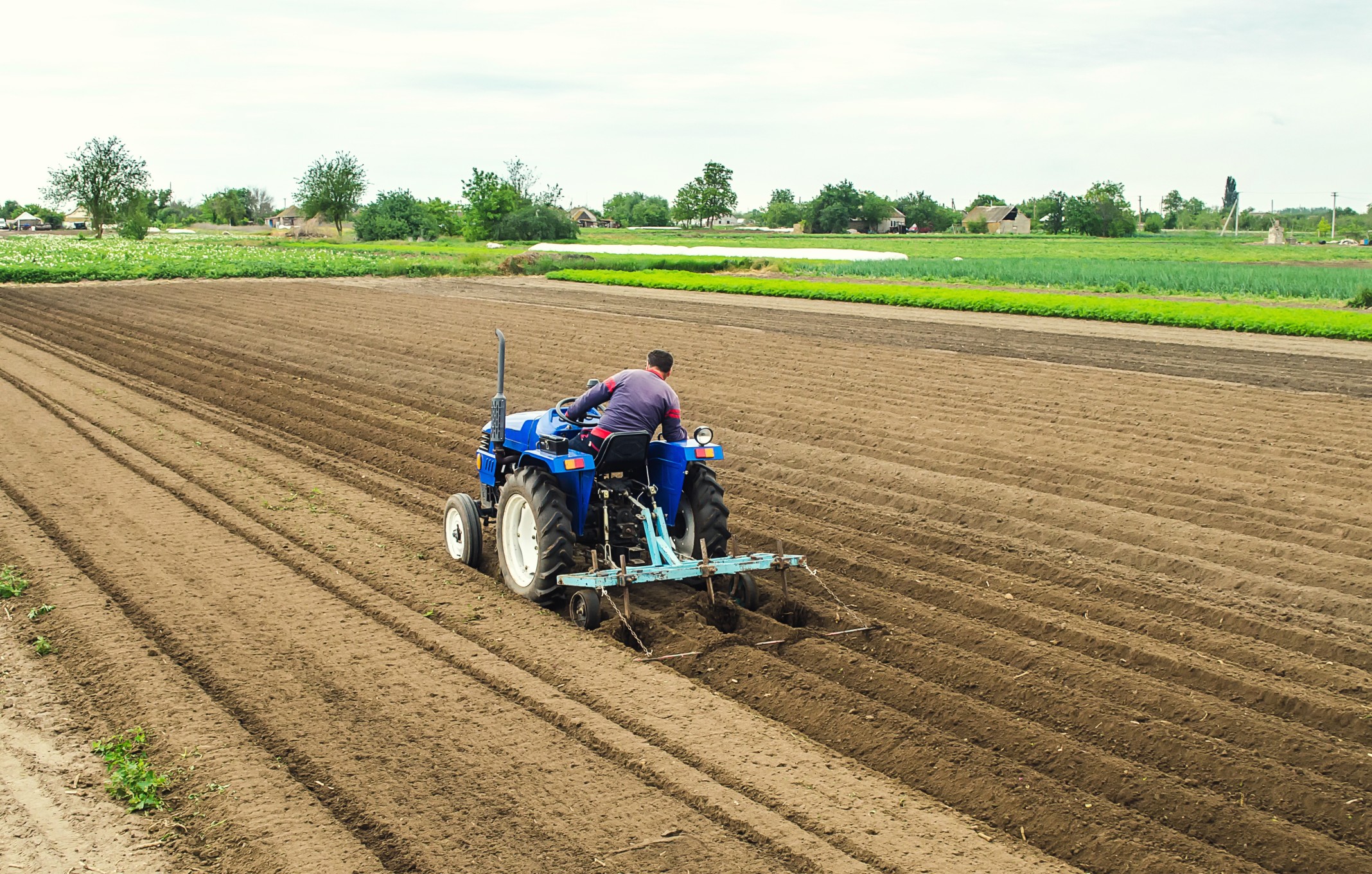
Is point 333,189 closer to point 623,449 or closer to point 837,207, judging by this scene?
point 837,207

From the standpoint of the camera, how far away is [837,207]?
332 ft

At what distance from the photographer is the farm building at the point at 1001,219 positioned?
106 meters

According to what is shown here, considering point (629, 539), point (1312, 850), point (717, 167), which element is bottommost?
point (1312, 850)

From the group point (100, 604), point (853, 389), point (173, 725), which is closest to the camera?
point (173, 725)

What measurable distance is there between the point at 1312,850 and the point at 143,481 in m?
9.26

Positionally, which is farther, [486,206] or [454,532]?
[486,206]

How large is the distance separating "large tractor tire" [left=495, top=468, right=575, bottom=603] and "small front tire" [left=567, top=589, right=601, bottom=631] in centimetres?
18

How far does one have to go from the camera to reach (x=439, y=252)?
58.0 m

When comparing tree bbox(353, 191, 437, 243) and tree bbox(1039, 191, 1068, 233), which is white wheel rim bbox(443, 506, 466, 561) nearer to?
tree bbox(353, 191, 437, 243)

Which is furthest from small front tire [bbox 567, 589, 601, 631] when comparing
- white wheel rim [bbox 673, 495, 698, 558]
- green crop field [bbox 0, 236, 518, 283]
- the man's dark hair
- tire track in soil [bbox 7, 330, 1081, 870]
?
green crop field [bbox 0, 236, 518, 283]

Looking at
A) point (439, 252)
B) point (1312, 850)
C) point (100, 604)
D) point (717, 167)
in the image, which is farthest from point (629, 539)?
point (717, 167)

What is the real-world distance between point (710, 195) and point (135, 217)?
50175 mm

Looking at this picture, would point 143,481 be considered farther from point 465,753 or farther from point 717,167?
point 717,167

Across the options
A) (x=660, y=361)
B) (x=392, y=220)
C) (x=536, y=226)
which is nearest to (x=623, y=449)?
(x=660, y=361)
